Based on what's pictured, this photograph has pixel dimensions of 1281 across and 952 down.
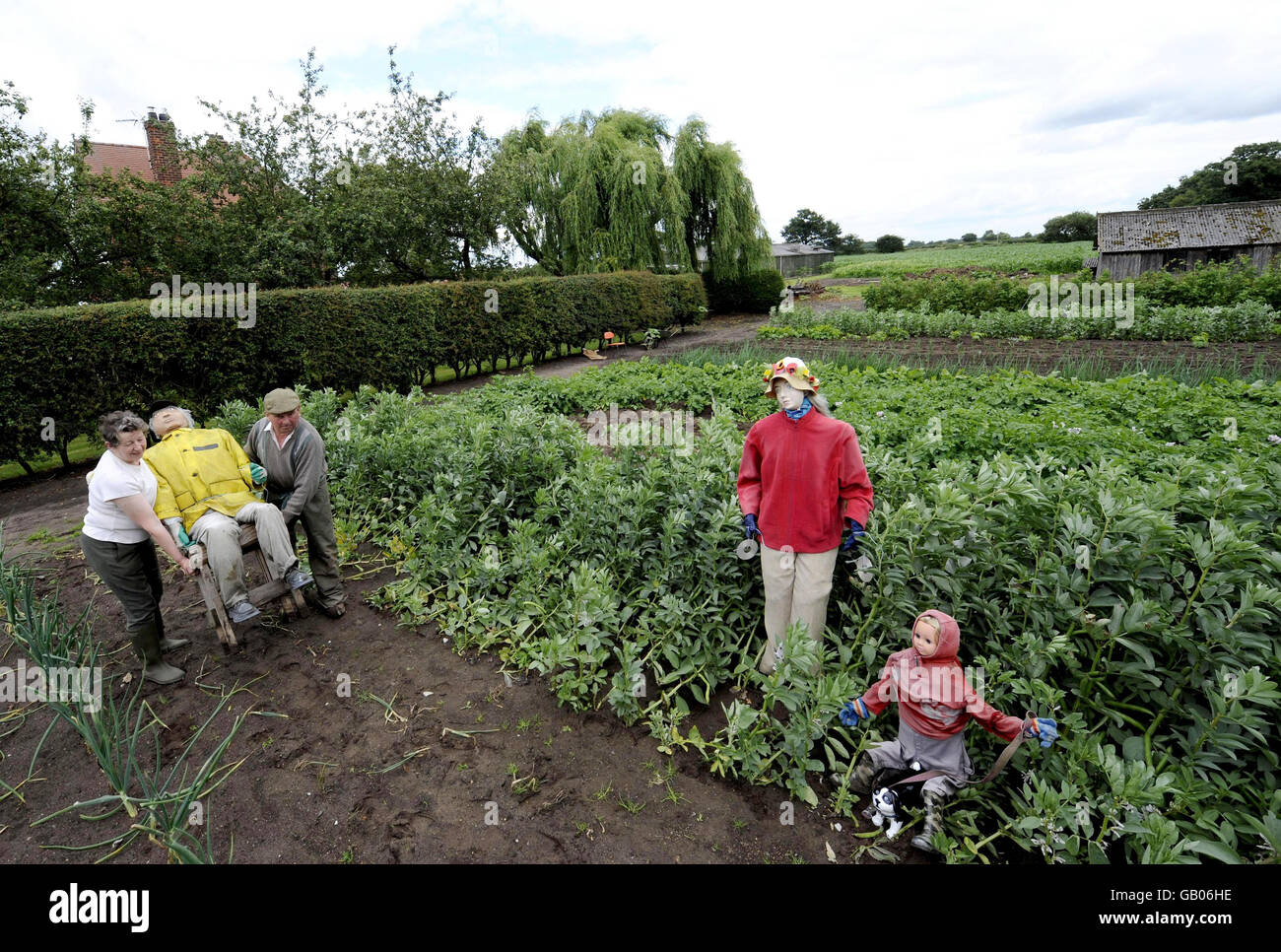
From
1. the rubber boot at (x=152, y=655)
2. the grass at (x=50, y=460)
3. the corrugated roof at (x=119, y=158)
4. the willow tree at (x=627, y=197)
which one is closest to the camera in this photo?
the rubber boot at (x=152, y=655)

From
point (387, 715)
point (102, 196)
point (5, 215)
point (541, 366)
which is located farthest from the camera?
point (541, 366)

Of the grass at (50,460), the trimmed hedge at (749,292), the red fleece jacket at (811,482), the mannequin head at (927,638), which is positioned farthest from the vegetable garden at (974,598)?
the trimmed hedge at (749,292)

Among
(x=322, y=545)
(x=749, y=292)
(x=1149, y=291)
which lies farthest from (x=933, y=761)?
(x=749, y=292)

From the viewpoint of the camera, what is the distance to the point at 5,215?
1165 cm

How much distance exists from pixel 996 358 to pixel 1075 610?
956 centimetres

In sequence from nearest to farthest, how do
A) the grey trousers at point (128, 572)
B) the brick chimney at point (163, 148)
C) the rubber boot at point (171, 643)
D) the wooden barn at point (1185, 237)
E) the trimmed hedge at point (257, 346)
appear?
1. the grey trousers at point (128, 572)
2. the rubber boot at point (171, 643)
3. the trimmed hedge at point (257, 346)
4. the brick chimney at point (163, 148)
5. the wooden barn at point (1185, 237)

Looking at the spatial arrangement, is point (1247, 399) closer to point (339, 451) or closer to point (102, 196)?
point (339, 451)

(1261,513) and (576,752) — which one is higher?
(1261,513)

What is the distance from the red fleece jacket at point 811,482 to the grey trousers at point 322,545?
3.14 m

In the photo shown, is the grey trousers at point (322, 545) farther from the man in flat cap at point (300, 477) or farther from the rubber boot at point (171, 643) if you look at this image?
the rubber boot at point (171, 643)

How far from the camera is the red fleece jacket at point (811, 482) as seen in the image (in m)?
3.25

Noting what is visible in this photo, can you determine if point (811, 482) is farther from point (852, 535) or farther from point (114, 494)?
point (114, 494)
